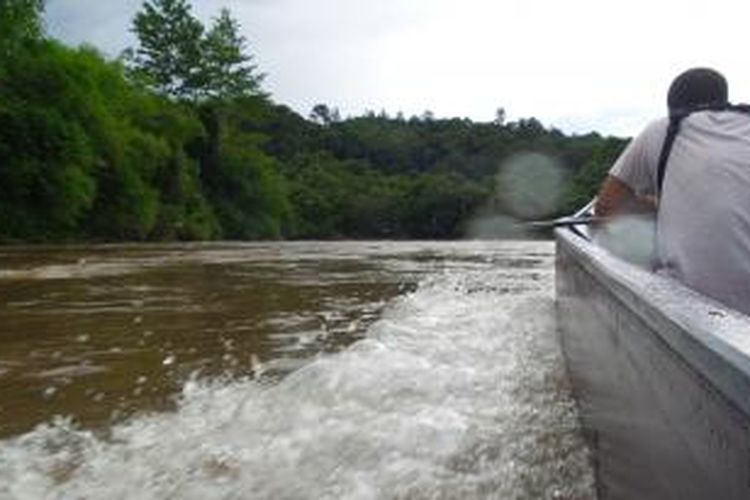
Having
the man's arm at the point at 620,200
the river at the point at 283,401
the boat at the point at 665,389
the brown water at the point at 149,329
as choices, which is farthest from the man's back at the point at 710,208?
the brown water at the point at 149,329

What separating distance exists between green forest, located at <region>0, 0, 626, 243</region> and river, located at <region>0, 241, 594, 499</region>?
23.1 m

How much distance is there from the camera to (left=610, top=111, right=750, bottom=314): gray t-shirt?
2637mm

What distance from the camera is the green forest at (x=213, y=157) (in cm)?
3500

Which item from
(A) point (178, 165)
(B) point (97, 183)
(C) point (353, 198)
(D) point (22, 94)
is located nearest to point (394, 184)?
(C) point (353, 198)

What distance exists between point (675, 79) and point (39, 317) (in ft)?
18.6

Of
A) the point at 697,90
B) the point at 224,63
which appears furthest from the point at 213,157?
the point at 697,90

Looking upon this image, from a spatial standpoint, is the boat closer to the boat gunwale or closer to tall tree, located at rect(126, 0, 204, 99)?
the boat gunwale

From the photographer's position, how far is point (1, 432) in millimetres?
4199

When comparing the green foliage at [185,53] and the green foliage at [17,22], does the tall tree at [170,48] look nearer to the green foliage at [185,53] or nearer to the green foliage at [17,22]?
the green foliage at [185,53]

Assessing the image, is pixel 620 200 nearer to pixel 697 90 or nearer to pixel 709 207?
pixel 697 90

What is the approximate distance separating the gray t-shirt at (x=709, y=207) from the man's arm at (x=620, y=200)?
371mm

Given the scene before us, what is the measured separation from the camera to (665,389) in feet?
6.44

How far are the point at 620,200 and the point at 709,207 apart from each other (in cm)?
97

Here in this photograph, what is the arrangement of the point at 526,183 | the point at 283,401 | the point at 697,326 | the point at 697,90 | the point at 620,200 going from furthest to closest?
the point at 526,183 → the point at 283,401 → the point at 620,200 → the point at 697,90 → the point at 697,326
